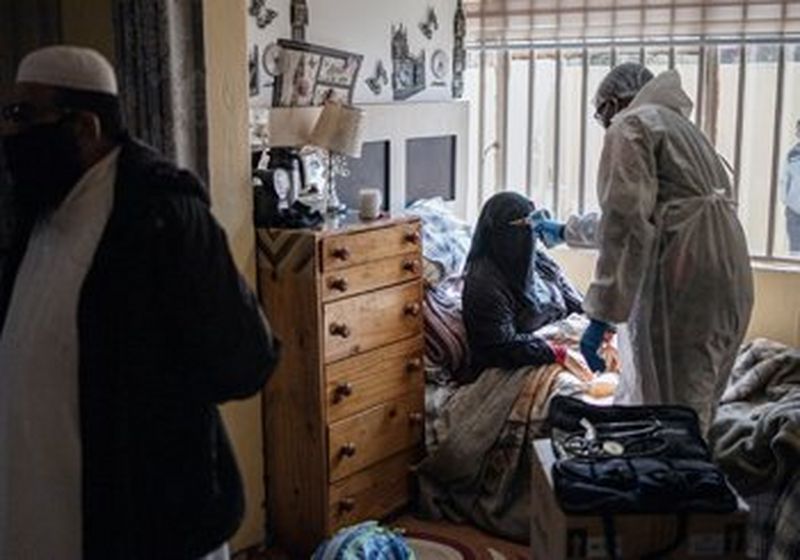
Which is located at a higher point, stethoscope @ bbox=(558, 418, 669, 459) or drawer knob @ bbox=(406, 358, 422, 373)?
stethoscope @ bbox=(558, 418, 669, 459)

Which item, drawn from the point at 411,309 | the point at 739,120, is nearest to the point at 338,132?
the point at 411,309

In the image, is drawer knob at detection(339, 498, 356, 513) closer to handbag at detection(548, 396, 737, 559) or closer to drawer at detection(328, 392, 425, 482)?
drawer at detection(328, 392, 425, 482)

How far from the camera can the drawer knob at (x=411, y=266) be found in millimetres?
3033

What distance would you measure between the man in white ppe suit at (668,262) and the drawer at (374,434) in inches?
28.9

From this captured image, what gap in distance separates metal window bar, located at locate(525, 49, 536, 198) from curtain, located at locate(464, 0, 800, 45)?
112mm

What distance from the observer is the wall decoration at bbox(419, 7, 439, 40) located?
13.2ft

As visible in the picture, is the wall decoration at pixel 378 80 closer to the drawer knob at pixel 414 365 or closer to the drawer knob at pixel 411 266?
the drawer knob at pixel 411 266

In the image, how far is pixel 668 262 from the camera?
271cm

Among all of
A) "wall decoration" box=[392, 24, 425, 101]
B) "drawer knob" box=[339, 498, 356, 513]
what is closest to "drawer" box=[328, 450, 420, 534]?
"drawer knob" box=[339, 498, 356, 513]

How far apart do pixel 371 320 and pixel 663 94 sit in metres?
1.11

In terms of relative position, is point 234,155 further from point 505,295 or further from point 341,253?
point 505,295

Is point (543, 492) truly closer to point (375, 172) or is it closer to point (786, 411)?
point (786, 411)

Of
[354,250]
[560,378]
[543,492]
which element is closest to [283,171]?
[354,250]

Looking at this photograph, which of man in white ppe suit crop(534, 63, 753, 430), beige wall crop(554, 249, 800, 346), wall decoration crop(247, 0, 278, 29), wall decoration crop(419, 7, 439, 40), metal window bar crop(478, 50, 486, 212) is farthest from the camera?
metal window bar crop(478, 50, 486, 212)
